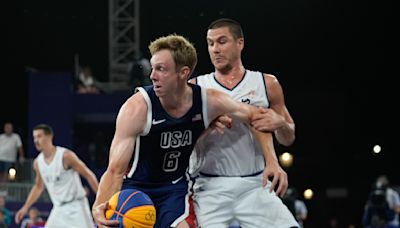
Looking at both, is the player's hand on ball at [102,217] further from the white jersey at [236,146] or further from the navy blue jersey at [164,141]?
the white jersey at [236,146]

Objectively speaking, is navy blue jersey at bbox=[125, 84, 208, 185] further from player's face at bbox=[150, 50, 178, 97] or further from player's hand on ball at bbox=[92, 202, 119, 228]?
player's hand on ball at bbox=[92, 202, 119, 228]

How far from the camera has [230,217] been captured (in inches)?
265

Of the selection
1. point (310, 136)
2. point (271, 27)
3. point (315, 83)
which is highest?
point (271, 27)

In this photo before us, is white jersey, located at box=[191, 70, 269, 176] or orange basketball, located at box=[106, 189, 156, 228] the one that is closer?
orange basketball, located at box=[106, 189, 156, 228]

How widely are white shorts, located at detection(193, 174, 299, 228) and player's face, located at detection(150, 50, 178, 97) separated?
1.13m

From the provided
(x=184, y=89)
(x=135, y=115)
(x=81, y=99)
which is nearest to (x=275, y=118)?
(x=184, y=89)

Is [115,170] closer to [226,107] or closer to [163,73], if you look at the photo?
[163,73]

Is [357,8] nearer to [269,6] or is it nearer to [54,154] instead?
[269,6]

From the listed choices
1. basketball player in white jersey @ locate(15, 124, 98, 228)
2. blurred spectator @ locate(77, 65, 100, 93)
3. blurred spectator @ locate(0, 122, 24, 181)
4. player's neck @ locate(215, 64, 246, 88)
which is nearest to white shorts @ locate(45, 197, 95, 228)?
basketball player in white jersey @ locate(15, 124, 98, 228)

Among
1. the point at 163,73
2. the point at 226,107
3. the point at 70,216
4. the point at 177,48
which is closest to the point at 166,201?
the point at 226,107

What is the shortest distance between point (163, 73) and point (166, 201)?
94cm

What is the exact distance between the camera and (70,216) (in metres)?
10.5

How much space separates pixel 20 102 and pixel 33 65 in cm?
110

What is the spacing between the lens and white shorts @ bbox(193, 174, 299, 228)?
6.67m
